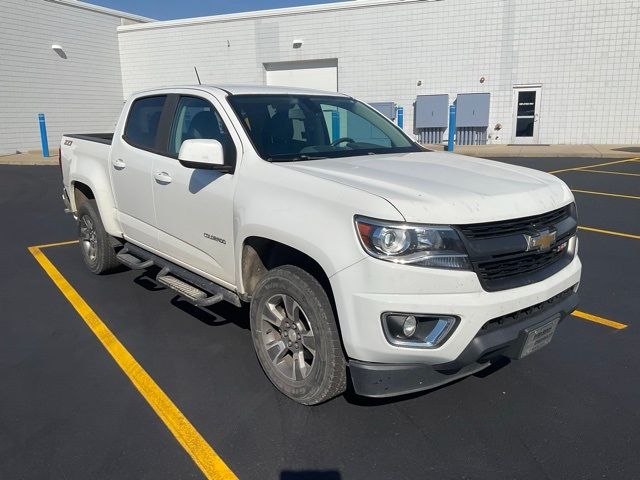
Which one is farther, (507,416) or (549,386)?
(549,386)

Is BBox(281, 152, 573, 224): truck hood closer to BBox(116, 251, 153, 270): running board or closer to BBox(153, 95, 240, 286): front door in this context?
BBox(153, 95, 240, 286): front door

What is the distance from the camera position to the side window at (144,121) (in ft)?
14.8

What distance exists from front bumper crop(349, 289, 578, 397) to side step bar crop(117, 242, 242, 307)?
4.33ft

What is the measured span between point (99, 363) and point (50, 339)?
2.27 ft

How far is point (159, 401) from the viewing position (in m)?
3.25

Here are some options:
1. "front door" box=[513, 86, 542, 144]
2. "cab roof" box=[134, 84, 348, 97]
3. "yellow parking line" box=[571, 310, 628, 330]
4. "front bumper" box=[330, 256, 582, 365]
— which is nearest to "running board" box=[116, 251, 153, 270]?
"cab roof" box=[134, 84, 348, 97]

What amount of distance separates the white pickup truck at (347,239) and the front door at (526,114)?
18.2 metres

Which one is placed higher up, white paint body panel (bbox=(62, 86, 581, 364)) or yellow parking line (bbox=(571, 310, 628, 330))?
white paint body panel (bbox=(62, 86, 581, 364))

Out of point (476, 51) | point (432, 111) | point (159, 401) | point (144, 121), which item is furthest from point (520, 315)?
point (476, 51)

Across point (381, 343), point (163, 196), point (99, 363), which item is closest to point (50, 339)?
point (99, 363)

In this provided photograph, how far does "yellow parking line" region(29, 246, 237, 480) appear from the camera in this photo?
2.65m

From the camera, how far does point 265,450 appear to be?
276 cm

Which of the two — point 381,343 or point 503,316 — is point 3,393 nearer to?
point 381,343

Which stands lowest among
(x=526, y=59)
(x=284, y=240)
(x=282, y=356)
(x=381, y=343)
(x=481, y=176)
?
(x=282, y=356)
